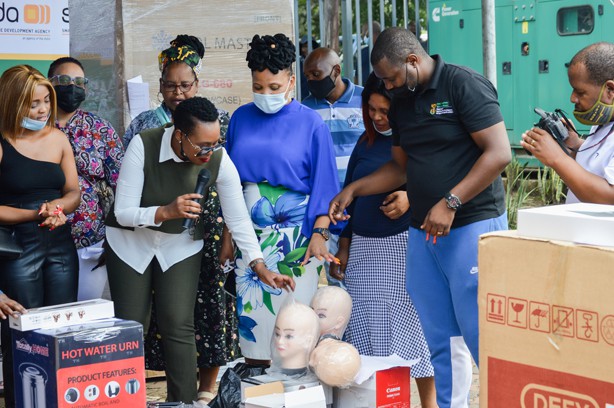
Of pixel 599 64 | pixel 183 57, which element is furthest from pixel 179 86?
pixel 599 64

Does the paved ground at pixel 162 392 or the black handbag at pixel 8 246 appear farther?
the paved ground at pixel 162 392

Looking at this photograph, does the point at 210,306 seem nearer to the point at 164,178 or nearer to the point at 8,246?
the point at 164,178

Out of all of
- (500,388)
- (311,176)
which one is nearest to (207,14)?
(311,176)

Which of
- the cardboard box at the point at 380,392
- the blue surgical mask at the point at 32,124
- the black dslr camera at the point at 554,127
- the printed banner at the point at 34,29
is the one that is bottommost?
the cardboard box at the point at 380,392

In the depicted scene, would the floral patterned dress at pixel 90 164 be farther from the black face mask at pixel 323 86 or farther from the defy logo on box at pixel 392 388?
the defy logo on box at pixel 392 388

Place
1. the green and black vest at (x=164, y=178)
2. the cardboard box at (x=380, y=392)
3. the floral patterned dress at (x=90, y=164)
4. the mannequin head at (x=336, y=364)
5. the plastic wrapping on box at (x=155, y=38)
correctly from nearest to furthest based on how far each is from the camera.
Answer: the mannequin head at (x=336, y=364)
the cardboard box at (x=380, y=392)
the green and black vest at (x=164, y=178)
the floral patterned dress at (x=90, y=164)
the plastic wrapping on box at (x=155, y=38)

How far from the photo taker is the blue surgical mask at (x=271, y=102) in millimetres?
4504

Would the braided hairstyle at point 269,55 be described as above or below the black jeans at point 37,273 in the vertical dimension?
above

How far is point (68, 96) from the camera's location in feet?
16.2

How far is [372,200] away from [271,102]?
2.31 feet

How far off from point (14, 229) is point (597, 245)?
3209 mm

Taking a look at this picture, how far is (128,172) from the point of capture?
432cm

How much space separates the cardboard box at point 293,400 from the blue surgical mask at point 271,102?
144 centimetres

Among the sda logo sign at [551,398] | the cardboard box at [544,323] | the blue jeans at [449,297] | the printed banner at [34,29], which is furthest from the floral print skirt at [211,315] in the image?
the sda logo sign at [551,398]
